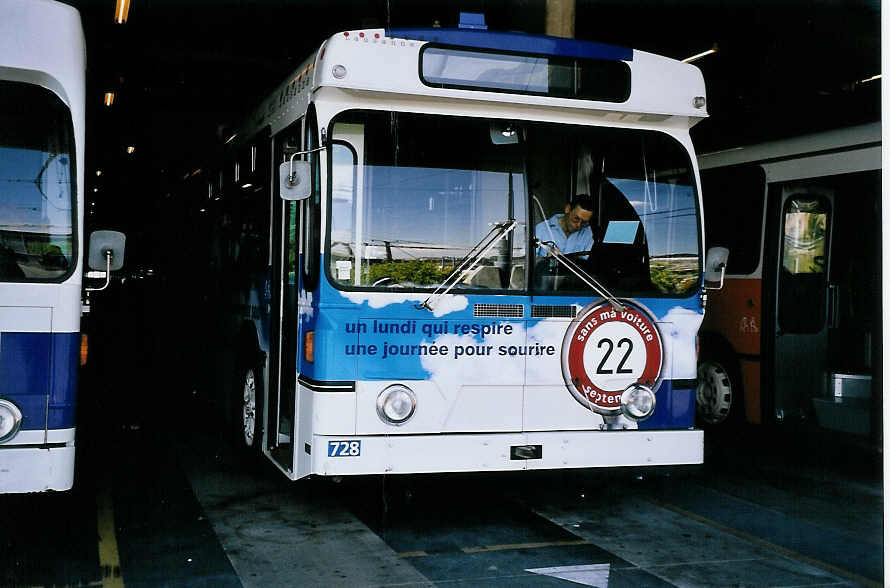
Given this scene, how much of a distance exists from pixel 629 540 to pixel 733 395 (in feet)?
14.9

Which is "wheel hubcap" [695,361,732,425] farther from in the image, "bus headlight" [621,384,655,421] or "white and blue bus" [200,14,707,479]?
"bus headlight" [621,384,655,421]

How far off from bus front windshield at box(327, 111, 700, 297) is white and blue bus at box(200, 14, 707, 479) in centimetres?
1

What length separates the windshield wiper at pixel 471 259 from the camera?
235 inches

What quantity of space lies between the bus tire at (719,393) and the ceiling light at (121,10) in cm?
791

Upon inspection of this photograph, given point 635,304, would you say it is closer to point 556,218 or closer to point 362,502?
point 556,218

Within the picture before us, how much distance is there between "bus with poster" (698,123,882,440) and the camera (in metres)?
9.70

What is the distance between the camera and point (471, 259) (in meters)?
6.09

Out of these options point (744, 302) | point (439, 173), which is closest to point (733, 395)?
point (744, 302)

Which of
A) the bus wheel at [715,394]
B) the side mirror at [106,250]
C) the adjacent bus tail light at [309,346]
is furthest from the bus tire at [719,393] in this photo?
the side mirror at [106,250]

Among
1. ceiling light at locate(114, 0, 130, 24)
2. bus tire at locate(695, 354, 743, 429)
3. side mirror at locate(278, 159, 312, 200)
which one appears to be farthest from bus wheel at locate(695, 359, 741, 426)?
ceiling light at locate(114, 0, 130, 24)

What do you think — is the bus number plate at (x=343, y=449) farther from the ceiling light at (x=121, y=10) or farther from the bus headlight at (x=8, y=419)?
the ceiling light at (x=121, y=10)

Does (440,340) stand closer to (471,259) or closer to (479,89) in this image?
(471,259)

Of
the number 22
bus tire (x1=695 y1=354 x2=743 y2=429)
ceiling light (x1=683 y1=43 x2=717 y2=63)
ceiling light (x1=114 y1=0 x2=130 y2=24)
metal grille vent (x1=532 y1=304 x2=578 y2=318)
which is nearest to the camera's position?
metal grille vent (x1=532 y1=304 x2=578 y2=318)

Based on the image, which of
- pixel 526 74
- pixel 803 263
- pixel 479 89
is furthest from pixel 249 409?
pixel 803 263
